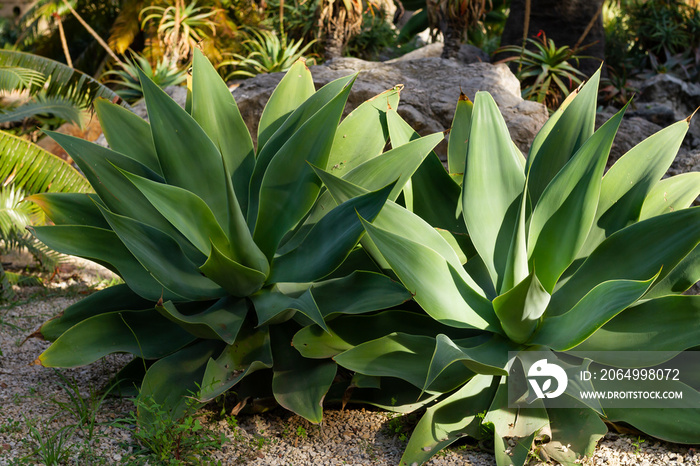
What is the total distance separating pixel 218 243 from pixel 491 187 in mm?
1043

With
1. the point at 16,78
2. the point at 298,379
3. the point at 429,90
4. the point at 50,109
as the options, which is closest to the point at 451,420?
the point at 298,379

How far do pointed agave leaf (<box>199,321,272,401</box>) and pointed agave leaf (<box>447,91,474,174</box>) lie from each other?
108cm

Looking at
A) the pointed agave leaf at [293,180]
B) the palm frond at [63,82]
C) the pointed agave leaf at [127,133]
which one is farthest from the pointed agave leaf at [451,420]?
the palm frond at [63,82]

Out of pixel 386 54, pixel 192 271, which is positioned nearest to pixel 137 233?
pixel 192 271

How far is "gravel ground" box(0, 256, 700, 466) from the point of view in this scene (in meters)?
1.93

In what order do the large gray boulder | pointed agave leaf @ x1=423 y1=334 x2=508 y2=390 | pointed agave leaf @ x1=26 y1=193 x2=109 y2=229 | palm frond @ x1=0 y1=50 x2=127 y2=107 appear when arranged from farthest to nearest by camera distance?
palm frond @ x1=0 y1=50 x2=127 y2=107 < the large gray boulder < pointed agave leaf @ x1=26 y1=193 x2=109 y2=229 < pointed agave leaf @ x1=423 y1=334 x2=508 y2=390

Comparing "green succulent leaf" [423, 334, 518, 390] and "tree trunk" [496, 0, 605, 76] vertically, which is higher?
"tree trunk" [496, 0, 605, 76]

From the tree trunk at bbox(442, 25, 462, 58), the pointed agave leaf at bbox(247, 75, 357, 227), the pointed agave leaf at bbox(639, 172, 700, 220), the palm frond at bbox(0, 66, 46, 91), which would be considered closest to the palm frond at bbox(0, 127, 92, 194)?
the palm frond at bbox(0, 66, 46, 91)

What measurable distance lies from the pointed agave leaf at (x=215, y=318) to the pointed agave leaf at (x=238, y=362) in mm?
90

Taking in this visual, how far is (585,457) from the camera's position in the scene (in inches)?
75.9

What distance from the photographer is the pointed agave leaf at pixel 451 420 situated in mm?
1901

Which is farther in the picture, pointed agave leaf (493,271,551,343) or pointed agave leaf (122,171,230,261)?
pointed agave leaf (122,171,230,261)

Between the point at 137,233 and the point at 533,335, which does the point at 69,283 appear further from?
the point at 533,335

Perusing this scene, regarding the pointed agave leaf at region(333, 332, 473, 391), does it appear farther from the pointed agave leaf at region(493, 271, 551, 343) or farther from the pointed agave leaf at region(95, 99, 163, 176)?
the pointed agave leaf at region(95, 99, 163, 176)
